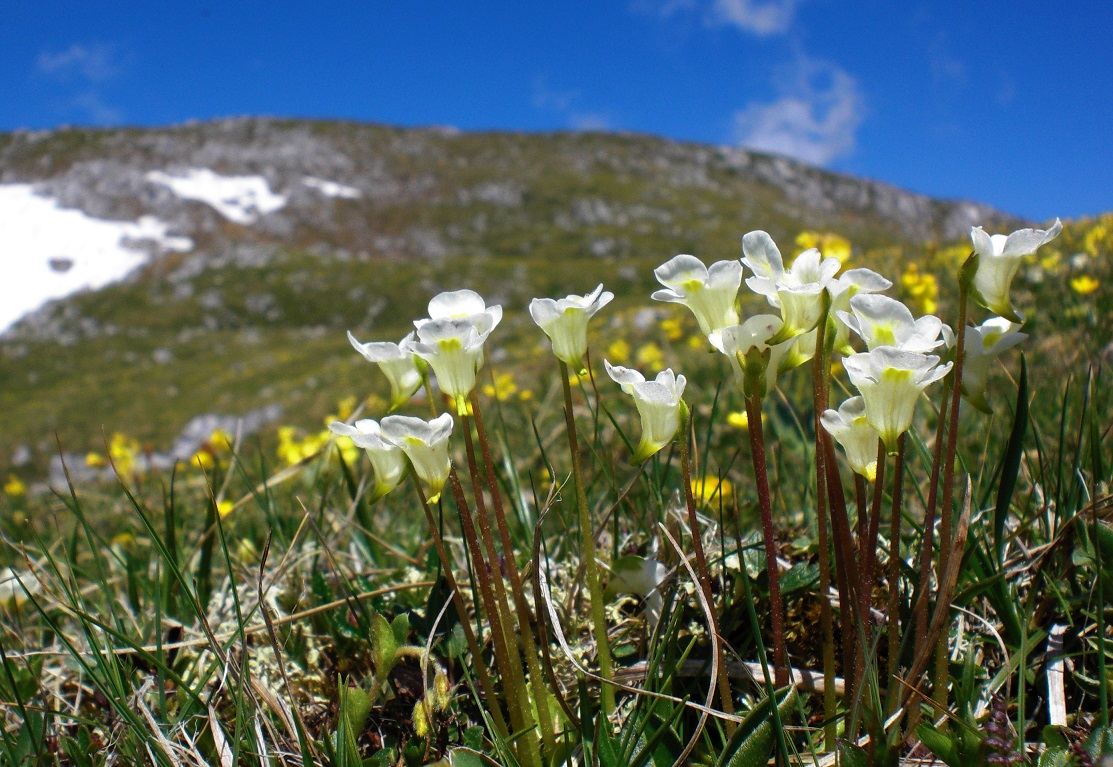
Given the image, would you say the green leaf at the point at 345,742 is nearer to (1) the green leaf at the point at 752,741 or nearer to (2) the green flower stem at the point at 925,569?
(1) the green leaf at the point at 752,741

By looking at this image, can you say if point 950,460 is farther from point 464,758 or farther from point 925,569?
point 464,758

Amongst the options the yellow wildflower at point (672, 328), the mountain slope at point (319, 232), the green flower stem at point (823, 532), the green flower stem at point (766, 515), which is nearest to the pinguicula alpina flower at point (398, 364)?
the green flower stem at point (766, 515)

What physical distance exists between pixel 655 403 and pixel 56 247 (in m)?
91.0

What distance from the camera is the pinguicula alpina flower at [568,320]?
4.80 ft

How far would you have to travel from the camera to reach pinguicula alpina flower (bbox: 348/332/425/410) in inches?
58.3

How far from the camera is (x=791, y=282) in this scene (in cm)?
137

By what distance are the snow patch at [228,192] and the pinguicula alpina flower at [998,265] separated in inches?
3663

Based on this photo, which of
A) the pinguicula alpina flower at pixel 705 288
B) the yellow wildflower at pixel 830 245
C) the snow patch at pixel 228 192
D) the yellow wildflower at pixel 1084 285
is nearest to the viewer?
the pinguicula alpina flower at pixel 705 288

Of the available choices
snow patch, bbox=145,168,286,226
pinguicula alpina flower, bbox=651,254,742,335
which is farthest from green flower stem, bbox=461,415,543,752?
snow patch, bbox=145,168,286,226

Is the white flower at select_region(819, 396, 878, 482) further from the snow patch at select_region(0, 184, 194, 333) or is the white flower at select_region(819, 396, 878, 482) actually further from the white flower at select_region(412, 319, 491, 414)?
the snow patch at select_region(0, 184, 194, 333)

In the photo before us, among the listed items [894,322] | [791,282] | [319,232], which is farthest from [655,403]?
[319,232]

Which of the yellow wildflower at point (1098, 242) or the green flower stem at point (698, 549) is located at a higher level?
the yellow wildflower at point (1098, 242)

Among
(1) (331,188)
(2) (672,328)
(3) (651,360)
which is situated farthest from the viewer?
(1) (331,188)

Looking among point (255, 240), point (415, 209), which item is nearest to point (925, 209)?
point (415, 209)
